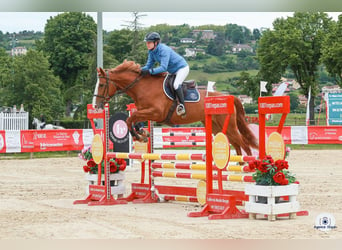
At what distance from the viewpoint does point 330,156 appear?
2122cm

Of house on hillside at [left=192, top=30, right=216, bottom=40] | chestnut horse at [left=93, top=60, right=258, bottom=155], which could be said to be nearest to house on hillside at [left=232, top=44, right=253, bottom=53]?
house on hillside at [left=192, top=30, right=216, bottom=40]

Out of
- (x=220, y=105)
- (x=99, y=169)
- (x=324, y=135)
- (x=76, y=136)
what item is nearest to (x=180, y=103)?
(x=220, y=105)

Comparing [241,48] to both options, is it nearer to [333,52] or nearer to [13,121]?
[333,52]

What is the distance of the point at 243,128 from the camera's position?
34.9 feet

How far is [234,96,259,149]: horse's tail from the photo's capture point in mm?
10555

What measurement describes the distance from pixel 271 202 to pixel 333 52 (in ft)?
115

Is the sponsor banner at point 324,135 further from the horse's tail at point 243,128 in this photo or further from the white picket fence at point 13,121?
the horse's tail at point 243,128

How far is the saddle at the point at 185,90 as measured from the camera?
32.2ft

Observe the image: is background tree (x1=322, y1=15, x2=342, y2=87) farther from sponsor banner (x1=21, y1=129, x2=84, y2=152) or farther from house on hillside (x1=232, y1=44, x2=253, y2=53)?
sponsor banner (x1=21, y1=129, x2=84, y2=152)

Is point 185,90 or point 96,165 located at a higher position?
point 185,90

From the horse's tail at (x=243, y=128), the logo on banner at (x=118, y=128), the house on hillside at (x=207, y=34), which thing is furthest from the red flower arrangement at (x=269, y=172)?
the house on hillside at (x=207, y=34)

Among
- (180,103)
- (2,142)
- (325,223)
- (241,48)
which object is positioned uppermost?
(241,48)

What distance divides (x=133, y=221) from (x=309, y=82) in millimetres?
38744

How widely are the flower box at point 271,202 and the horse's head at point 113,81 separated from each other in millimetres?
2922
